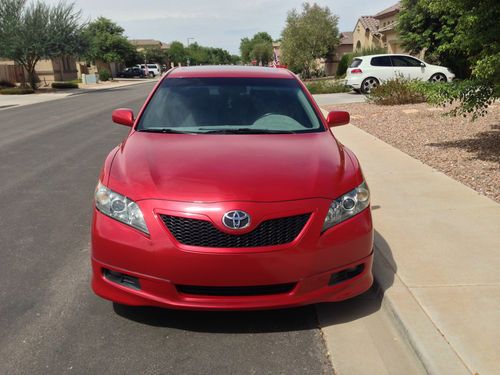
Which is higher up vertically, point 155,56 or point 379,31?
point 379,31

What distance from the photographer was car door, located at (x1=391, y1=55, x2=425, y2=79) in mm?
22016

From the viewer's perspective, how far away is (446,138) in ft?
33.2

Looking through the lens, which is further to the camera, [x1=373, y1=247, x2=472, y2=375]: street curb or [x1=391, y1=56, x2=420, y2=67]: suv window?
[x1=391, y1=56, x2=420, y2=67]: suv window

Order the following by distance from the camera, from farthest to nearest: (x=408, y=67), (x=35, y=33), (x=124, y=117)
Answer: (x=35, y=33) < (x=408, y=67) < (x=124, y=117)

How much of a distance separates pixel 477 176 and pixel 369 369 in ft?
15.6

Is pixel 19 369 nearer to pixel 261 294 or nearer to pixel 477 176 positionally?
pixel 261 294

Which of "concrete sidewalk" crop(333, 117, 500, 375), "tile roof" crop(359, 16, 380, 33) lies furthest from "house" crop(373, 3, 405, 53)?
"concrete sidewalk" crop(333, 117, 500, 375)

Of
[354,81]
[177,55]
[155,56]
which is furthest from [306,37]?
[177,55]

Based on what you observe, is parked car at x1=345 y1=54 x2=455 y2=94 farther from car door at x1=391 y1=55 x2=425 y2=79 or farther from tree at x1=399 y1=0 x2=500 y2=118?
tree at x1=399 y1=0 x2=500 y2=118

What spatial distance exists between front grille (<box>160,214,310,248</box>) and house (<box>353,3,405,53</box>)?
37.0m

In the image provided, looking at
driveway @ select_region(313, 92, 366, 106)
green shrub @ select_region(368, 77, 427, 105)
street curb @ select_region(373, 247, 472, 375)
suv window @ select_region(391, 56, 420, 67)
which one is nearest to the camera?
street curb @ select_region(373, 247, 472, 375)

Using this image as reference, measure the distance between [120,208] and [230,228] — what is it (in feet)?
2.49

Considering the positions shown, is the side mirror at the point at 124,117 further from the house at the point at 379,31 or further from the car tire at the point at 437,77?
the house at the point at 379,31

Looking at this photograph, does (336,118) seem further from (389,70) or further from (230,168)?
(389,70)
